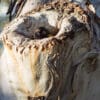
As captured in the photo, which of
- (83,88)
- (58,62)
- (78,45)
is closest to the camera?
(58,62)

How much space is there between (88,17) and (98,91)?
25cm

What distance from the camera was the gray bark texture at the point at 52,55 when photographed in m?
1.09

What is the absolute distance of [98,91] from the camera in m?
1.39

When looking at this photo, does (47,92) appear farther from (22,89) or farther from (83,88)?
(83,88)

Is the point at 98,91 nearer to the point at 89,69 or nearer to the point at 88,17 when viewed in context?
the point at 89,69

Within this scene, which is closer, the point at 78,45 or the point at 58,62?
the point at 58,62

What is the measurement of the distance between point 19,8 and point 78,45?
15.2 inches

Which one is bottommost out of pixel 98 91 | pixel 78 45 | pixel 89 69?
pixel 98 91

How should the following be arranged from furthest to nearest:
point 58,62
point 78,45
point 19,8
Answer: point 19,8, point 78,45, point 58,62

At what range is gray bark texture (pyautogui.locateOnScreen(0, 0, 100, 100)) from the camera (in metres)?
1.09

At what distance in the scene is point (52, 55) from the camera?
1.09 metres

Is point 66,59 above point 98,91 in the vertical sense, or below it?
above

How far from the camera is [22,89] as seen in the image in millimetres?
1156

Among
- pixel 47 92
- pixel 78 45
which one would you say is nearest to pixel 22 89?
pixel 47 92
